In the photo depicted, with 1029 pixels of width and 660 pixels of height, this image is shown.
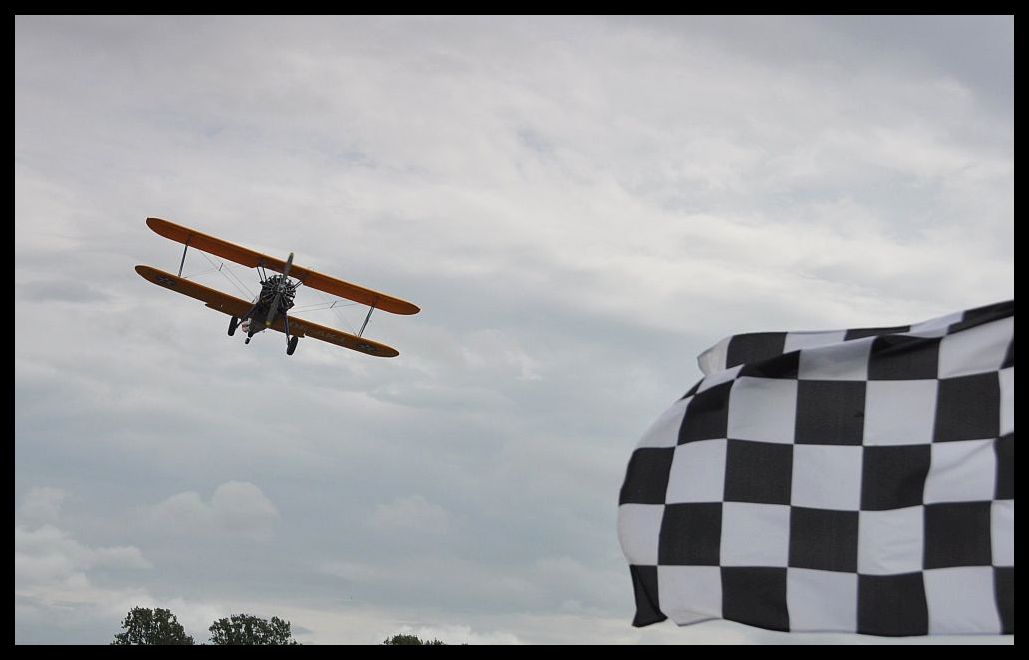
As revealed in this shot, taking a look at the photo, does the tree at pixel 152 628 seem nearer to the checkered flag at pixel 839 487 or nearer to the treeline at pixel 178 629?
the treeline at pixel 178 629

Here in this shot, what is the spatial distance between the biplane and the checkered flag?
21.9 metres

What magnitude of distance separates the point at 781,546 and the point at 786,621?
46 centimetres

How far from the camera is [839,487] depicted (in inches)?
276

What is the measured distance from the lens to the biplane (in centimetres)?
2745

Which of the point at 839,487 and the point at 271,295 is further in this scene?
the point at 271,295

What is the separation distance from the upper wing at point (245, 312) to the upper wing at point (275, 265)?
37.9 inches

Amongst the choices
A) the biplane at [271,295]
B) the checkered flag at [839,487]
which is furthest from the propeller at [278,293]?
the checkered flag at [839,487]

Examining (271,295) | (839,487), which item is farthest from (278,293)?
(839,487)

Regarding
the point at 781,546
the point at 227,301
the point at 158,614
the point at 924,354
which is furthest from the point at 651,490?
the point at 158,614

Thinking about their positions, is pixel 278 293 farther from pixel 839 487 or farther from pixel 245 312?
pixel 839 487

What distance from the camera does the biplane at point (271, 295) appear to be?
27.5 m

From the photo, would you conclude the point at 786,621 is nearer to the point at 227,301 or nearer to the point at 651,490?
the point at 651,490

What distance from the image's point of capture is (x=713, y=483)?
7.39 metres

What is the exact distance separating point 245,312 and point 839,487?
2380 centimetres
